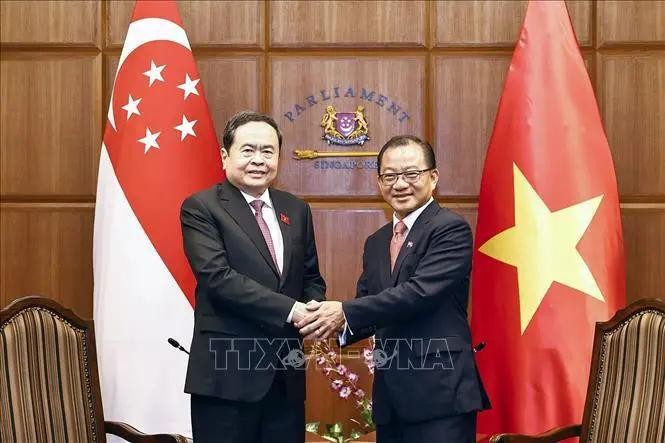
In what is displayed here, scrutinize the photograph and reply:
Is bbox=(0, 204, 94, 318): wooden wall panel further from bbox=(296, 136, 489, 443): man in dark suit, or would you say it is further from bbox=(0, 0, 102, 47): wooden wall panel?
bbox=(296, 136, 489, 443): man in dark suit

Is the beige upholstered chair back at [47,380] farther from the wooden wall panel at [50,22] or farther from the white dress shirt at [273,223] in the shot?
the wooden wall panel at [50,22]

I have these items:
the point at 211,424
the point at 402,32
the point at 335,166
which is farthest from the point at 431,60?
the point at 211,424

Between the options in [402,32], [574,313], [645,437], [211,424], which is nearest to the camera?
[211,424]

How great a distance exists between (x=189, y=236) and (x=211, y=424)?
1.88ft

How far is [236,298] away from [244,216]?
0.29m

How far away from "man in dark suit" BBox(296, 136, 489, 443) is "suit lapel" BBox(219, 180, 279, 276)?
0.25m

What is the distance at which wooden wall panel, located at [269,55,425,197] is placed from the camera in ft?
12.8

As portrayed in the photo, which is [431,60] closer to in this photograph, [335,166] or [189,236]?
[335,166]

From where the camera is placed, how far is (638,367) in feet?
8.58

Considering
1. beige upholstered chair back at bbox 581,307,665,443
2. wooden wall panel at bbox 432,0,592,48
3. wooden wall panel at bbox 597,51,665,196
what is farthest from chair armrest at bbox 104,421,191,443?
wooden wall panel at bbox 597,51,665,196

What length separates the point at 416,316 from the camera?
2.48 metres

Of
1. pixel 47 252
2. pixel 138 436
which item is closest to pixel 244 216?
pixel 138 436

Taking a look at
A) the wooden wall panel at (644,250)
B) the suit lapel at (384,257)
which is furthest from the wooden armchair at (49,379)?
the wooden wall panel at (644,250)

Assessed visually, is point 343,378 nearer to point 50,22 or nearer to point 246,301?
point 246,301
